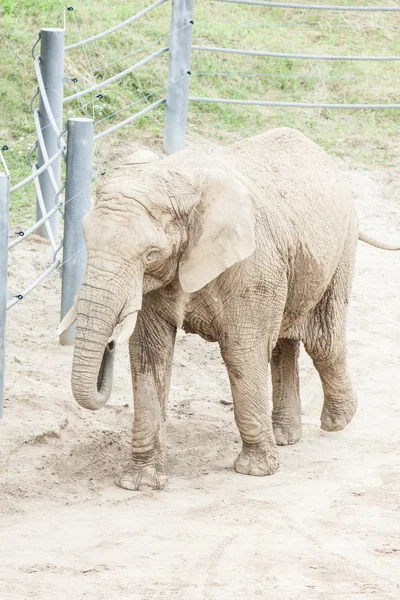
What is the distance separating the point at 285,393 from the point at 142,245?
6.22 ft

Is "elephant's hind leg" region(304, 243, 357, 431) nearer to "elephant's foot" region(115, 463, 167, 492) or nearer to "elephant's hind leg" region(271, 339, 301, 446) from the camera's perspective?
"elephant's hind leg" region(271, 339, 301, 446)

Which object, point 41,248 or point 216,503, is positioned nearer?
point 216,503

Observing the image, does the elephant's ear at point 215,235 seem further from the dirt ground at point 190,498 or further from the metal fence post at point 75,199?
the metal fence post at point 75,199

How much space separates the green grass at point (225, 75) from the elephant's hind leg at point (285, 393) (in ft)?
12.0

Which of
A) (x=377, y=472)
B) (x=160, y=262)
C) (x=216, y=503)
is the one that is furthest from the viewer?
(x=377, y=472)

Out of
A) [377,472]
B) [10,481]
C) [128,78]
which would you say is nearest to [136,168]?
[10,481]

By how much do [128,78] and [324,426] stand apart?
552 centimetres

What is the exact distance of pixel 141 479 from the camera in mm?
5918

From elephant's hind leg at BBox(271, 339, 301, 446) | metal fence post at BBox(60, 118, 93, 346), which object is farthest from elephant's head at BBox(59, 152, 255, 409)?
metal fence post at BBox(60, 118, 93, 346)

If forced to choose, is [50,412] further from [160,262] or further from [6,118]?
[6,118]

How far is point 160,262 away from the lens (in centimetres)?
536

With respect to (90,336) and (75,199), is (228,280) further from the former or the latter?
(75,199)

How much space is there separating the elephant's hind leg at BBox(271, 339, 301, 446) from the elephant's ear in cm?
140

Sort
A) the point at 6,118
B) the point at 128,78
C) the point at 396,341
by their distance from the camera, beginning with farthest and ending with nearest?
the point at 128,78 → the point at 6,118 → the point at 396,341
